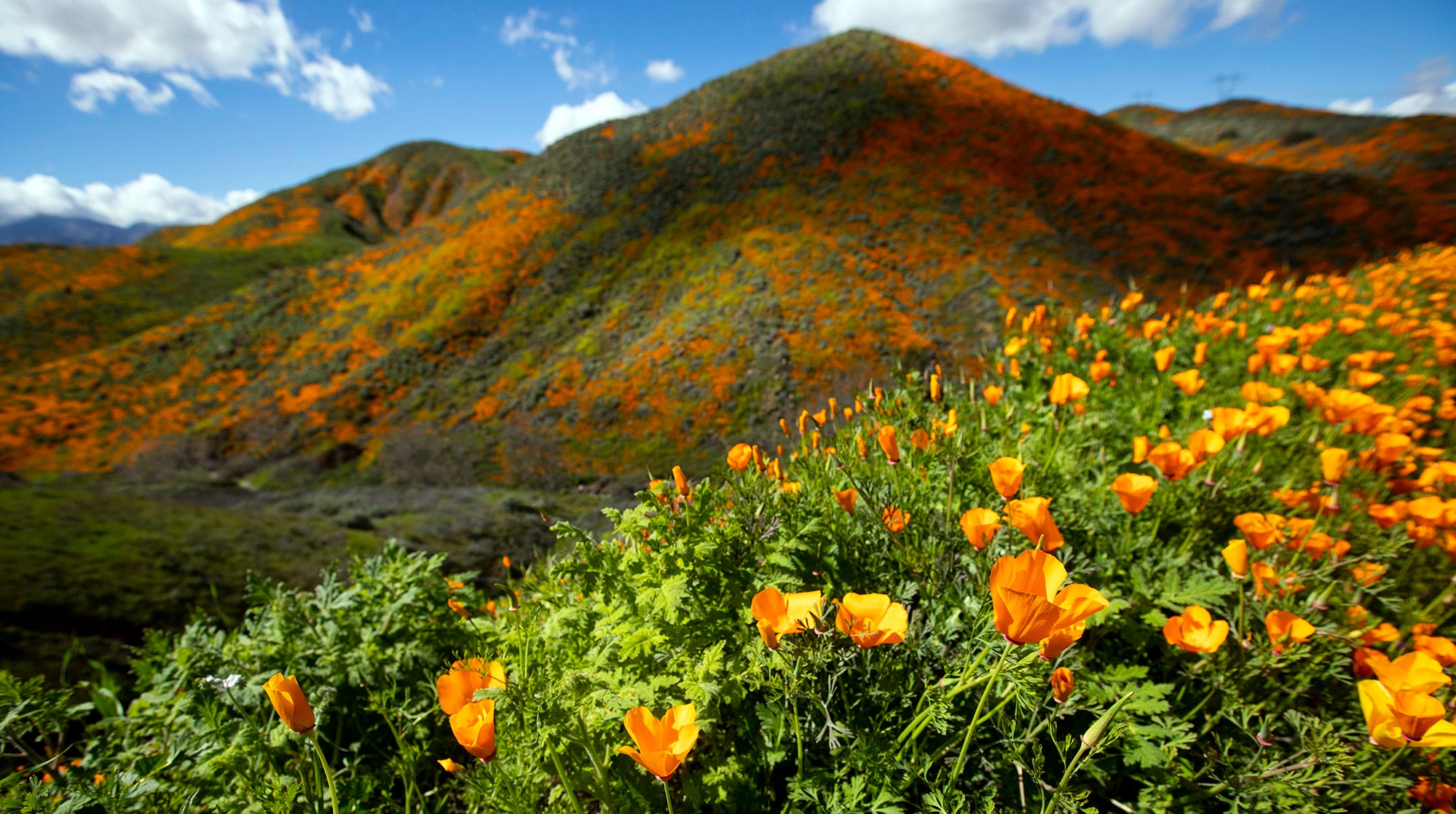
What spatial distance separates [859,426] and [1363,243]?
15227mm

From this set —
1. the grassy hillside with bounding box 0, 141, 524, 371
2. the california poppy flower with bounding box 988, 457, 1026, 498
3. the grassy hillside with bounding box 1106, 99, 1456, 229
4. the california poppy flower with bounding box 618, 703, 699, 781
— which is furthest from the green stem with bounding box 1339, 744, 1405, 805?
the grassy hillside with bounding box 0, 141, 524, 371

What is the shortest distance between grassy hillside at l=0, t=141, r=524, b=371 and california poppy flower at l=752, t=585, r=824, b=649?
1312 inches

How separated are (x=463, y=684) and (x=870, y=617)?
86 cm

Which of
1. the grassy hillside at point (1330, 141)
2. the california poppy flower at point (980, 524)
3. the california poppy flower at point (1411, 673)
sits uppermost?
the grassy hillside at point (1330, 141)

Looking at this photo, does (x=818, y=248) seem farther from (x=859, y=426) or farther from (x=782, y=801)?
(x=782, y=801)

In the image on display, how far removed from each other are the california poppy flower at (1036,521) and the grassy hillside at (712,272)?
7374 millimetres

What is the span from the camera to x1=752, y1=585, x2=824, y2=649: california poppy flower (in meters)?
1.11

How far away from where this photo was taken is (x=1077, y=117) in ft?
56.5

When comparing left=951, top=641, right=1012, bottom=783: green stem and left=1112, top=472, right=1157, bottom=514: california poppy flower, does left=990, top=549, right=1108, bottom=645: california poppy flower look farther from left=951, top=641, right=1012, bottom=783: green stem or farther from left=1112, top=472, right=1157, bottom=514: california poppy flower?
left=1112, top=472, right=1157, bottom=514: california poppy flower

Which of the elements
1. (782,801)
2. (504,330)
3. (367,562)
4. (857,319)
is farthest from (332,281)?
(782,801)

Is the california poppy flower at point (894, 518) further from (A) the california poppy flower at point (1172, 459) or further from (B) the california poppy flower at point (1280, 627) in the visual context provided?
(B) the california poppy flower at point (1280, 627)

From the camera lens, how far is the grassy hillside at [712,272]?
11.1m

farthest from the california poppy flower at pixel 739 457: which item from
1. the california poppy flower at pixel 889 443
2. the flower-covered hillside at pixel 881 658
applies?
the california poppy flower at pixel 889 443

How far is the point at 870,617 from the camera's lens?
1.16 metres
